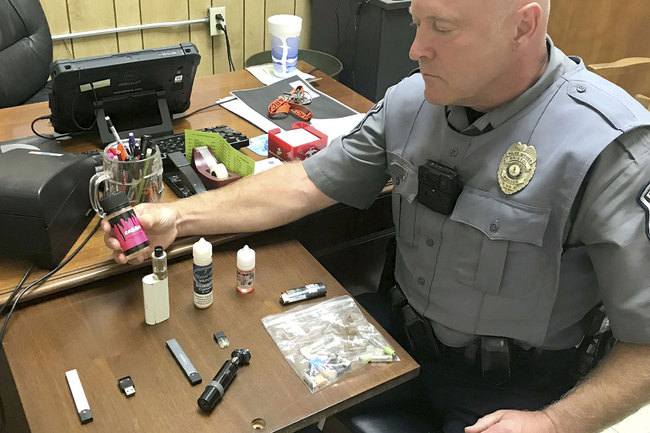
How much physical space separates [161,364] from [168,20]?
204 cm

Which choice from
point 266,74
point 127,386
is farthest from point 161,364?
point 266,74

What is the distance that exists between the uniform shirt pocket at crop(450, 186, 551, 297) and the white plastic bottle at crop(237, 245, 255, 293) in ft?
1.32

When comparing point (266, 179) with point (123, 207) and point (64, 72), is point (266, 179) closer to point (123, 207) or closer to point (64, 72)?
point (123, 207)

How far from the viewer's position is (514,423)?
3.47 ft

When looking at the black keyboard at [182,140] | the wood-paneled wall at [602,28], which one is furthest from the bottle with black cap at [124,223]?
the wood-paneled wall at [602,28]

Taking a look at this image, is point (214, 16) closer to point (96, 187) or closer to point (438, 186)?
point (96, 187)

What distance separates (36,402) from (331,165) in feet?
2.41

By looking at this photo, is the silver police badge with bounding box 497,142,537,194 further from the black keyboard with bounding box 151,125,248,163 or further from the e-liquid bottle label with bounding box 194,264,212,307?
the black keyboard with bounding box 151,125,248,163

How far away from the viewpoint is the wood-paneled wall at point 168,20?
8.10ft

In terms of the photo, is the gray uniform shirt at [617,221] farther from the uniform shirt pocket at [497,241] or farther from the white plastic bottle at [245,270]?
the white plastic bottle at [245,270]

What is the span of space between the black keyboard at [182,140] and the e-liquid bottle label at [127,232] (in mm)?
353

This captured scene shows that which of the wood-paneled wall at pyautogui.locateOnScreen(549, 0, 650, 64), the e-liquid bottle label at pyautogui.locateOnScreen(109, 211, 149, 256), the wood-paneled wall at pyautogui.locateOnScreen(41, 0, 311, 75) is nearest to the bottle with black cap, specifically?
the e-liquid bottle label at pyautogui.locateOnScreen(109, 211, 149, 256)

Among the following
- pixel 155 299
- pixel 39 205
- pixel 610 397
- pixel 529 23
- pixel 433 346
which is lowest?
pixel 433 346

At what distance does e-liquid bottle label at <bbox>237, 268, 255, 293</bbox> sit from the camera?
3.72ft
